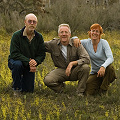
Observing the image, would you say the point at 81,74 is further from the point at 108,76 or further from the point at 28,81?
the point at 28,81

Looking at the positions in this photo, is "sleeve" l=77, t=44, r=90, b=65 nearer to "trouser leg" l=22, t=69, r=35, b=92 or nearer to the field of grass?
the field of grass

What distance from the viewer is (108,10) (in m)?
16.5

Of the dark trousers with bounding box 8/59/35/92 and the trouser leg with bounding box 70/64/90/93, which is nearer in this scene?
the dark trousers with bounding box 8/59/35/92

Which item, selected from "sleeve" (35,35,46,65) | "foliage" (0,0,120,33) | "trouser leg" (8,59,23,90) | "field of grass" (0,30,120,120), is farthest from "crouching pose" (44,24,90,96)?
"foliage" (0,0,120,33)

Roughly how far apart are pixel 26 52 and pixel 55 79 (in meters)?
0.76

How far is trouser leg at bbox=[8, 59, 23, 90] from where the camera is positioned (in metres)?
4.85

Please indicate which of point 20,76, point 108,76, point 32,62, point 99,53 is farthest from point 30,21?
point 108,76

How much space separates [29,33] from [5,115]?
1698mm

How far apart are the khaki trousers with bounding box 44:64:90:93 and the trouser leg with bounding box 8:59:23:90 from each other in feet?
1.64

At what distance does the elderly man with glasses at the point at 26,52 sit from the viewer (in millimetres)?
4879

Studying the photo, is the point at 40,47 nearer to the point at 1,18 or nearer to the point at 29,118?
the point at 29,118

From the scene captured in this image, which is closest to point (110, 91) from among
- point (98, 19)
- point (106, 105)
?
point (106, 105)

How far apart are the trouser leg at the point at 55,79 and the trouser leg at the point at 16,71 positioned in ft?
1.64

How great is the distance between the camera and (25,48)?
196 inches
